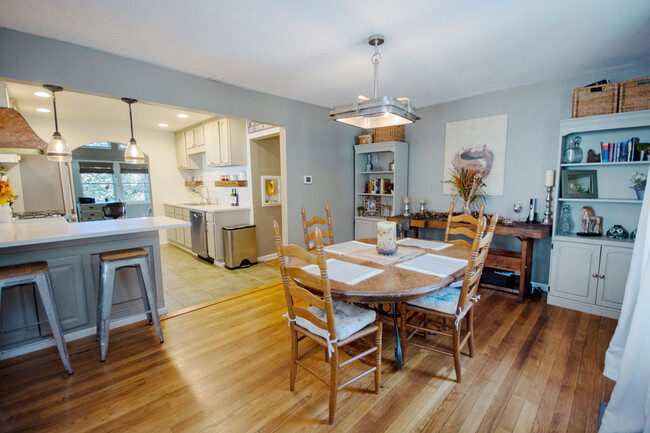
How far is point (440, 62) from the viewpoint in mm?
2580

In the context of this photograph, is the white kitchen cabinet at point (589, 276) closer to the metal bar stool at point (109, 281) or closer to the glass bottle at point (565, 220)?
the glass bottle at point (565, 220)

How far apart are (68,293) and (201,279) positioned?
1621 millimetres

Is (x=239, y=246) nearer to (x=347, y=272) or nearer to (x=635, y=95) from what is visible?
A: (x=347, y=272)

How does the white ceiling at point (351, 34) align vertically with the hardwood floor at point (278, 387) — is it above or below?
above

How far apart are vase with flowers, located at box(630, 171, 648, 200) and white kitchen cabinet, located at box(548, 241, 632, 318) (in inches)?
21.0

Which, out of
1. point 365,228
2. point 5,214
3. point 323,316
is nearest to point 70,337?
point 5,214

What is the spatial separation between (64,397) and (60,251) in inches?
42.2

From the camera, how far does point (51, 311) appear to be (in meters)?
1.86

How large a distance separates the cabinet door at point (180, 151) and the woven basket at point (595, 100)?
590 centimetres

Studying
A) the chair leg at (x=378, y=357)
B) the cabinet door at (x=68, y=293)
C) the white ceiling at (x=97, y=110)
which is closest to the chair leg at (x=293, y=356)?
the chair leg at (x=378, y=357)

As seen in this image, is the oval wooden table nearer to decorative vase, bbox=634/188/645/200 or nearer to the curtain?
the curtain

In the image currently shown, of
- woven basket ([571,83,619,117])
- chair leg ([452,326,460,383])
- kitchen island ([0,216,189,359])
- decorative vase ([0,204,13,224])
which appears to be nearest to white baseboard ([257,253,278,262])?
kitchen island ([0,216,189,359])

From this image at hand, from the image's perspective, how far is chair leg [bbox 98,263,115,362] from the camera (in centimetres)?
206

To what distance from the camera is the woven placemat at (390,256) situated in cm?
199
